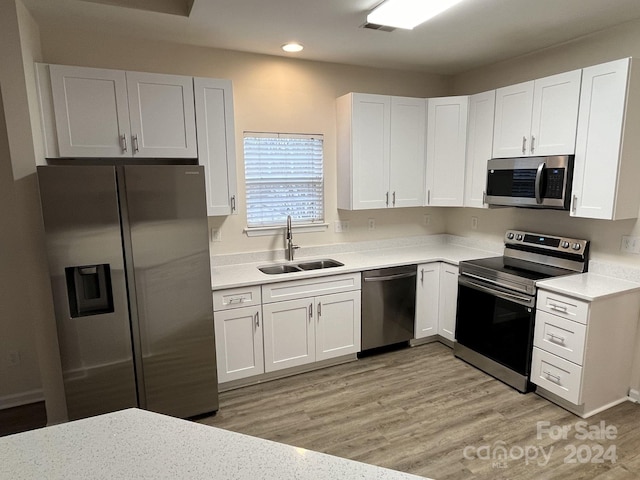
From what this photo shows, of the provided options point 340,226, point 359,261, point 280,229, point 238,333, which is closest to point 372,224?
point 340,226

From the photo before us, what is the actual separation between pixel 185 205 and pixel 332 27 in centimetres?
161

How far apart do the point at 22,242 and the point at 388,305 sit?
9.49 feet

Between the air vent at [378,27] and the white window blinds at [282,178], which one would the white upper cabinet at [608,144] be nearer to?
the air vent at [378,27]

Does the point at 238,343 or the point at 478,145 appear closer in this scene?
the point at 238,343

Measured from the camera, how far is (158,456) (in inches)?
38.5

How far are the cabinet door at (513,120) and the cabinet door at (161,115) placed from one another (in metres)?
2.55

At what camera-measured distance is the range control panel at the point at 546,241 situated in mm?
2967

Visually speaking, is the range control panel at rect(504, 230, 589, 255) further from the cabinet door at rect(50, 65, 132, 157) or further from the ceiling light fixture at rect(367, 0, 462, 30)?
the cabinet door at rect(50, 65, 132, 157)

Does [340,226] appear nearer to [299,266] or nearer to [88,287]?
[299,266]

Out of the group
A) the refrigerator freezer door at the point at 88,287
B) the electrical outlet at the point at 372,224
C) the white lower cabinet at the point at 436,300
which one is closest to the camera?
the refrigerator freezer door at the point at 88,287

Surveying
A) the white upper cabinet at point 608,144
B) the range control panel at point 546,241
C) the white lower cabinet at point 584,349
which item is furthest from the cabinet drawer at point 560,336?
the white upper cabinet at point 608,144

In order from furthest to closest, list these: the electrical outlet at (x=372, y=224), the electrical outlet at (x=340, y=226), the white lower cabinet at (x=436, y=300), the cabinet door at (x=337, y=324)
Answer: the electrical outlet at (x=372, y=224) < the electrical outlet at (x=340, y=226) < the white lower cabinet at (x=436, y=300) < the cabinet door at (x=337, y=324)

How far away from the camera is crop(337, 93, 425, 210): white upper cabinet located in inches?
137

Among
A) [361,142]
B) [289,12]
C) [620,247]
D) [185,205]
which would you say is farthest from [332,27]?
[620,247]
